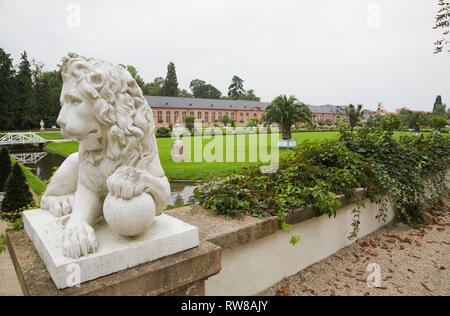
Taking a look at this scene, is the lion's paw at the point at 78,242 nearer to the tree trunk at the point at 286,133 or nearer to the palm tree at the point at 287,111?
the palm tree at the point at 287,111

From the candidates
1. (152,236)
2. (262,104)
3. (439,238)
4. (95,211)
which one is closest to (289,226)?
(152,236)

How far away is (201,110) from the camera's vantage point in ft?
193

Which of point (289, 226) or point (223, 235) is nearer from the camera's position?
point (223, 235)

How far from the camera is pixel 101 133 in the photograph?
1.58 metres

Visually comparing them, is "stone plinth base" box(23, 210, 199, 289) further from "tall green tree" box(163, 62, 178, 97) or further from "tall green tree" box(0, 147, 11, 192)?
"tall green tree" box(163, 62, 178, 97)

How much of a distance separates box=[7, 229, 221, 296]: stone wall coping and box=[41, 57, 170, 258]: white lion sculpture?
183 mm

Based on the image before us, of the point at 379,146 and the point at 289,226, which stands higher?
the point at 379,146

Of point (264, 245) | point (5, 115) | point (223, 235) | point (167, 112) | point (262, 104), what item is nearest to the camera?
point (223, 235)

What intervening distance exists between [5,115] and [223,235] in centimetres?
4141

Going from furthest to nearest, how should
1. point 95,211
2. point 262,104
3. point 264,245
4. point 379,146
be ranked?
point 262,104
point 379,146
point 264,245
point 95,211

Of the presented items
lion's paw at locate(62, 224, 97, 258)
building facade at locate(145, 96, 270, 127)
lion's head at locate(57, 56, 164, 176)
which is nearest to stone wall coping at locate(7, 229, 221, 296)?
lion's paw at locate(62, 224, 97, 258)

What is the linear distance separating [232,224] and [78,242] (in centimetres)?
126

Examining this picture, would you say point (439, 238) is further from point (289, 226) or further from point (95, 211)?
point (95, 211)

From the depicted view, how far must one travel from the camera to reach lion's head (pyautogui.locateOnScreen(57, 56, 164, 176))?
4.87 feet
